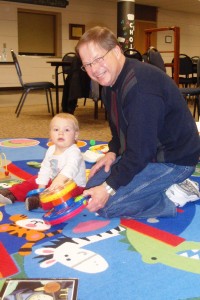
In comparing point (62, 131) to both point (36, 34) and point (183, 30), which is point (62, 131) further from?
point (183, 30)

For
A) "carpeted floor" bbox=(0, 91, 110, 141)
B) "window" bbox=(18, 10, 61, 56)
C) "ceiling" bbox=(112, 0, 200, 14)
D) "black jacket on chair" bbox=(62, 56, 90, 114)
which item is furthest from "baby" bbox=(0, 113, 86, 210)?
"ceiling" bbox=(112, 0, 200, 14)

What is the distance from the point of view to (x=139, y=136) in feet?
4.37

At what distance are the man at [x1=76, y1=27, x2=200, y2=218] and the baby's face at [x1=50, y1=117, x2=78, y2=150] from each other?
19 centimetres

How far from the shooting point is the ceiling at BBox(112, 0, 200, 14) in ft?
32.0

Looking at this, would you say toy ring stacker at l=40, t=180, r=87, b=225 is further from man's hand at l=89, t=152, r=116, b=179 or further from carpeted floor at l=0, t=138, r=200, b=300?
man's hand at l=89, t=152, r=116, b=179

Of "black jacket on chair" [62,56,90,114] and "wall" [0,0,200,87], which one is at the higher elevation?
"wall" [0,0,200,87]

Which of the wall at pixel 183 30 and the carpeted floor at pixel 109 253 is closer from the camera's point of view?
the carpeted floor at pixel 109 253

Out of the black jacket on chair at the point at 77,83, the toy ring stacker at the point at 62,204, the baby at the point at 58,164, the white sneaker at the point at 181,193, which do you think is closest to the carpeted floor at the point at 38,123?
the black jacket on chair at the point at 77,83

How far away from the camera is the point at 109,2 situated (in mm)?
9953

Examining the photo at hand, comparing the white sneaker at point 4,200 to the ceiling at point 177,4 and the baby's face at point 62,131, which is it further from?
the ceiling at point 177,4

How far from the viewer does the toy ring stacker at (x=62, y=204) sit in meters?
1.47

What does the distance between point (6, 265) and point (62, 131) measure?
71 cm

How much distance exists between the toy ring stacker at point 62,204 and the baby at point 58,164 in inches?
5.8

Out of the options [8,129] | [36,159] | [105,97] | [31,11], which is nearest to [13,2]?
[31,11]
